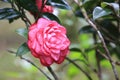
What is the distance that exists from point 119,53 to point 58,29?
2.07ft

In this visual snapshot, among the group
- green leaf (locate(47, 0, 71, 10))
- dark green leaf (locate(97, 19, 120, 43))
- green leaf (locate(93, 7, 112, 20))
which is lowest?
dark green leaf (locate(97, 19, 120, 43))

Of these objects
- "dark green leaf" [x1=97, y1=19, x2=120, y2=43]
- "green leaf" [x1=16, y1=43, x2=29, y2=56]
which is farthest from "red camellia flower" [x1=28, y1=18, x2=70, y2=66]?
"dark green leaf" [x1=97, y1=19, x2=120, y2=43]

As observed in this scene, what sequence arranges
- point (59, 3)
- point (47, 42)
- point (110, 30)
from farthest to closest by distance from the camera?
point (110, 30) → point (59, 3) → point (47, 42)

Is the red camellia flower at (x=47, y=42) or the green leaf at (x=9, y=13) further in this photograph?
the green leaf at (x=9, y=13)

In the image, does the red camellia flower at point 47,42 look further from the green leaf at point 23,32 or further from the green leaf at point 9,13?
the green leaf at point 9,13

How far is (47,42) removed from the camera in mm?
910

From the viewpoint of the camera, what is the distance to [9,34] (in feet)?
12.3

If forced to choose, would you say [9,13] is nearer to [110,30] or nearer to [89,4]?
[89,4]

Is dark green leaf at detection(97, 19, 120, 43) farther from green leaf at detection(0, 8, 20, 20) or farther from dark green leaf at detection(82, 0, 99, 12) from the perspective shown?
green leaf at detection(0, 8, 20, 20)

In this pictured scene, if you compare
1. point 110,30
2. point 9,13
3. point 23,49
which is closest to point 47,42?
point 23,49

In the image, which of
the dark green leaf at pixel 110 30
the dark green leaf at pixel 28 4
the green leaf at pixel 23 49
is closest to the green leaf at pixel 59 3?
the dark green leaf at pixel 28 4

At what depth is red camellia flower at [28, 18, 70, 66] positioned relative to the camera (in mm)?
906

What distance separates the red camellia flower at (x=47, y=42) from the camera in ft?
2.97

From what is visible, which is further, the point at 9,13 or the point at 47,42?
the point at 9,13
